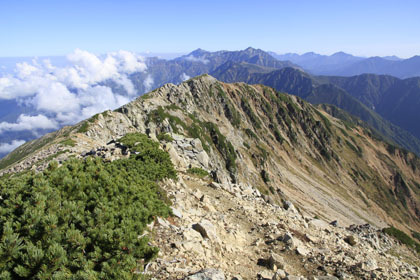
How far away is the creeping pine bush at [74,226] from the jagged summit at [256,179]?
227 cm

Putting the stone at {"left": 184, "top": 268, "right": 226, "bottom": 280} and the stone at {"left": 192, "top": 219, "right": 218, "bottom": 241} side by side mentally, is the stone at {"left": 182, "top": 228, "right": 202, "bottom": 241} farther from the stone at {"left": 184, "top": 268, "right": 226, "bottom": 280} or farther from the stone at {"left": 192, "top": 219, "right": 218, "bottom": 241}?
the stone at {"left": 184, "top": 268, "right": 226, "bottom": 280}

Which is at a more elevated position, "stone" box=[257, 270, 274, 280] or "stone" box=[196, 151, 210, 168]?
"stone" box=[257, 270, 274, 280]

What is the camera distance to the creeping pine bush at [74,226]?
7.72 meters

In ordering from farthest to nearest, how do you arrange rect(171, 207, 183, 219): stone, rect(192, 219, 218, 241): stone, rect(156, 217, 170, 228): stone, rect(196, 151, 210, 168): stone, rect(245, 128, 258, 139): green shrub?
rect(245, 128, 258, 139): green shrub, rect(196, 151, 210, 168): stone, rect(171, 207, 183, 219): stone, rect(192, 219, 218, 241): stone, rect(156, 217, 170, 228): stone

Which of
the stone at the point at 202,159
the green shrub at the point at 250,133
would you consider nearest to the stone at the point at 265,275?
the stone at the point at 202,159

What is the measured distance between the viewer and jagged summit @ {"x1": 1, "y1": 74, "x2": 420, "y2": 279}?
15094 millimetres

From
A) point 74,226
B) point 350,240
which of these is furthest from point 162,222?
point 350,240

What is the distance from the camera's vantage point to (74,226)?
936 cm

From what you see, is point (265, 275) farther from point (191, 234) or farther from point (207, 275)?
point (191, 234)

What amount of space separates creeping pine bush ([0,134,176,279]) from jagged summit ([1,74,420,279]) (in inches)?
89.2

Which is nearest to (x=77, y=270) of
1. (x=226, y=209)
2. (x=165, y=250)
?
(x=165, y=250)

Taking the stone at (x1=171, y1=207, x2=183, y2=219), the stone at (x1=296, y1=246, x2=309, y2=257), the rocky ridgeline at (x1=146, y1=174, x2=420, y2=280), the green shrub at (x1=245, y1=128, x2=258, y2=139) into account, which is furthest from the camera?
the green shrub at (x1=245, y1=128, x2=258, y2=139)

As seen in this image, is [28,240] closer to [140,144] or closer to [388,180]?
[140,144]

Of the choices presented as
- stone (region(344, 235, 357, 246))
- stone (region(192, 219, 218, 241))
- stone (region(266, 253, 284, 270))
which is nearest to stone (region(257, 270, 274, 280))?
stone (region(266, 253, 284, 270))
